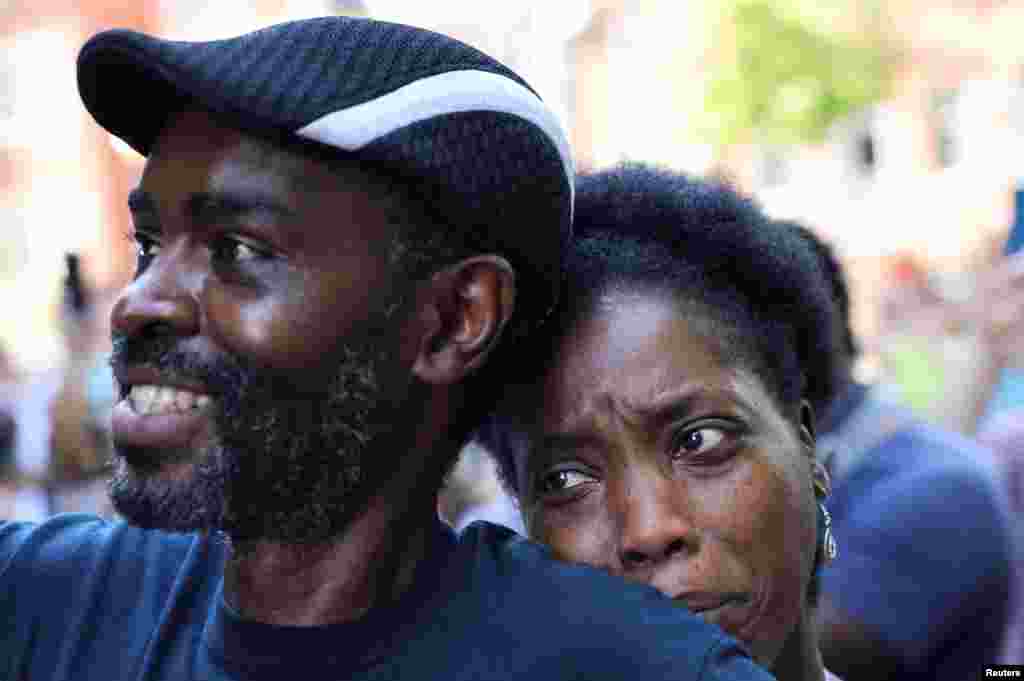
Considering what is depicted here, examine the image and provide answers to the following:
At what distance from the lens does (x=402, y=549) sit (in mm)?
2328

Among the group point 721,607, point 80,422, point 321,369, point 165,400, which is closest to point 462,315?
point 321,369

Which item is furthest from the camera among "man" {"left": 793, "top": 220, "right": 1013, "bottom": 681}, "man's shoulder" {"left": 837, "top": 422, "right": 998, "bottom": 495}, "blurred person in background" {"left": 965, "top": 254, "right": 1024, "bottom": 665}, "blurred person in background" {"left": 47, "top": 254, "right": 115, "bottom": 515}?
"blurred person in background" {"left": 47, "top": 254, "right": 115, "bottom": 515}

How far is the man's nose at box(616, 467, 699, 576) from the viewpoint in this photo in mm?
2307

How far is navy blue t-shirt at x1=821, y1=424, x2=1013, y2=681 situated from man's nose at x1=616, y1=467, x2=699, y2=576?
154cm

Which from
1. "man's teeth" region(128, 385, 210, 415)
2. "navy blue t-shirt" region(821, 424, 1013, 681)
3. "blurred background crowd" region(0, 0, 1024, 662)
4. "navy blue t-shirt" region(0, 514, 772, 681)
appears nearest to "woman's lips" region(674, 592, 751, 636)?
"navy blue t-shirt" region(0, 514, 772, 681)

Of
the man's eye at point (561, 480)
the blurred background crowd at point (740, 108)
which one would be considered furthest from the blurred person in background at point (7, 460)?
the blurred background crowd at point (740, 108)

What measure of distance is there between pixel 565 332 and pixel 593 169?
1.50 ft

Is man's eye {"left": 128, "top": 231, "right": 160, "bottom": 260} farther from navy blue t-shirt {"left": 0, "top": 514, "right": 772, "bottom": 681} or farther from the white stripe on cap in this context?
navy blue t-shirt {"left": 0, "top": 514, "right": 772, "bottom": 681}

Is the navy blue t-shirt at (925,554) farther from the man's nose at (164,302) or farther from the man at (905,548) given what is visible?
the man's nose at (164,302)

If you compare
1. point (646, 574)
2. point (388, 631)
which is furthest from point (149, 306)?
point (646, 574)

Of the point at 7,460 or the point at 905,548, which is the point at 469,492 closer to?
the point at 7,460

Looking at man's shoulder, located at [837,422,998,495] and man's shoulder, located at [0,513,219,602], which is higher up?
man's shoulder, located at [0,513,219,602]

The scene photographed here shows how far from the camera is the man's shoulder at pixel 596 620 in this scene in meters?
2.09

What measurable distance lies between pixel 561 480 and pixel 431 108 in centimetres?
66
